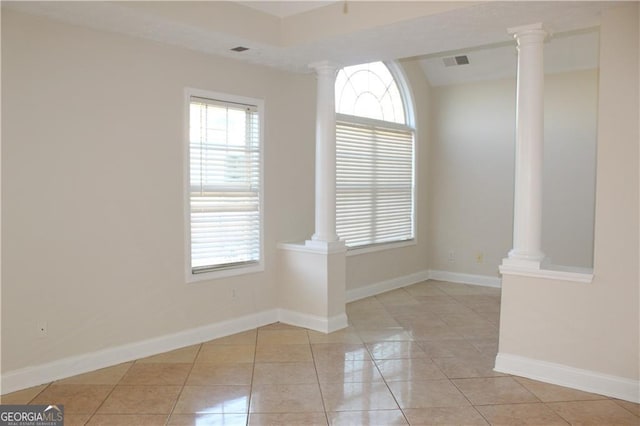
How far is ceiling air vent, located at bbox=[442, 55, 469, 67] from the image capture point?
6.43m

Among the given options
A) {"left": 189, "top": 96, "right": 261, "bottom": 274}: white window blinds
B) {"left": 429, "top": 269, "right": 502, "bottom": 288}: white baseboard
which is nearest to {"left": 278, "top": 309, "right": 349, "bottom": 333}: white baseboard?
{"left": 189, "top": 96, "right": 261, "bottom": 274}: white window blinds

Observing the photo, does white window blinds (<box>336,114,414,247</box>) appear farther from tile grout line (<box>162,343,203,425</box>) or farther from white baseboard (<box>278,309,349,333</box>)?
tile grout line (<box>162,343,203,425</box>)

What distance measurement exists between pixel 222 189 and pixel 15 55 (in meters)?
1.89

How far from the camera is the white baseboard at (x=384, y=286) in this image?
6.16 m

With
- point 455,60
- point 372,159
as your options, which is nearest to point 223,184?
point 372,159

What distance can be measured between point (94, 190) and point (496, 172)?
481cm

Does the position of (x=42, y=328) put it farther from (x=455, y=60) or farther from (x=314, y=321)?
(x=455, y=60)

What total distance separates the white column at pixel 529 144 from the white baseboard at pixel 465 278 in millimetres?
3100

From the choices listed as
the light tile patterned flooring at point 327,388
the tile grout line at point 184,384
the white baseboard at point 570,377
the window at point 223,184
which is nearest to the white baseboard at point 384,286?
the light tile patterned flooring at point 327,388

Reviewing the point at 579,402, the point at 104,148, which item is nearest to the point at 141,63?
the point at 104,148

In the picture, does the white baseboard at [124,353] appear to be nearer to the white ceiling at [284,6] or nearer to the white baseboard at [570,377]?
the white baseboard at [570,377]

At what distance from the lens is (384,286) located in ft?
21.7

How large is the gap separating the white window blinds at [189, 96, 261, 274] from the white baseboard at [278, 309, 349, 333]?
64 cm

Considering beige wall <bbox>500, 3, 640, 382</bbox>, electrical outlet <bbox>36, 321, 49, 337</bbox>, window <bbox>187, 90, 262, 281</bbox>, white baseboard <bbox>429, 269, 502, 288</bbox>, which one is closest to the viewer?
beige wall <bbox>500, 3, 640, 382</bbox>
